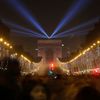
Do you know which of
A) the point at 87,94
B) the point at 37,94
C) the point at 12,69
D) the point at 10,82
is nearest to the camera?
the point at 87,94

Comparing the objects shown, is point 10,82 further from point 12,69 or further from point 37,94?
point 37,94

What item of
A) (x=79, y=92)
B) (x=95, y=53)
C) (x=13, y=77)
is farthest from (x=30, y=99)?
(x=95, y=53)

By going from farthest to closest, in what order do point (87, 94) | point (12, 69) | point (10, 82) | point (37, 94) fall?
point (12, 69) → point (37, 94) → point (10, 82) → point (87, 94)

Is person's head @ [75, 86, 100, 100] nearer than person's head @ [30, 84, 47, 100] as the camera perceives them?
Yes

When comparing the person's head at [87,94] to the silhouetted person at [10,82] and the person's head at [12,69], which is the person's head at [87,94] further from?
the person's head at [12,69]

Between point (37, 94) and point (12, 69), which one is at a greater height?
point (12, 69)

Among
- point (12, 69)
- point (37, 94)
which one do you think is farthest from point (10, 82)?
point (37, 94)

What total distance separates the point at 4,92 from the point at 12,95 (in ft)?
0.75

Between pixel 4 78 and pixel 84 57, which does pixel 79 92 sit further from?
pixel 84 57

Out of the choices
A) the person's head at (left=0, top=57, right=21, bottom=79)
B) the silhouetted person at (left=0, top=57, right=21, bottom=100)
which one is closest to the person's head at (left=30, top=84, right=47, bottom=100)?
the silhouetted person at (left=0, top=57, right=21, bottom=100)

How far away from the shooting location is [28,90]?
37.6 ft

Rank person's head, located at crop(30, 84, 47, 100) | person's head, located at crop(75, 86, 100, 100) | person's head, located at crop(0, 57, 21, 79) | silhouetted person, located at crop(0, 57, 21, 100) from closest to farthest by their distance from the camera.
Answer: person's head, located at crop(75, 86, 100, 100) → silhouetted person, located at crop(0, 57, 21, 100) → person's head, located at crop(30, 84, 47, 100) → person's head, located at crop(0, 57, 21, 79)

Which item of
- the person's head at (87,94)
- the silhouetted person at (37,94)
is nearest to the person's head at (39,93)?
the silhouetted person at (37,94)

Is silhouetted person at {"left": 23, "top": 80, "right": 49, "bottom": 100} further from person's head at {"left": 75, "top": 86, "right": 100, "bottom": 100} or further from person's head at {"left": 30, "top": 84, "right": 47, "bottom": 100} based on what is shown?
person's head at {"left": 75, "top": 86, "right": 100, "bottom": 100}
